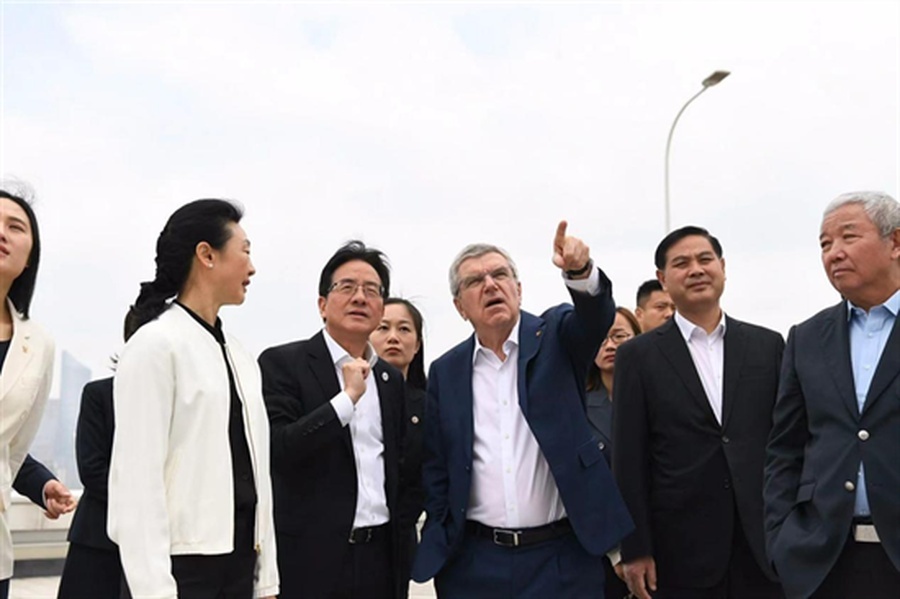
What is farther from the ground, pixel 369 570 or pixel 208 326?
pixel 208 326

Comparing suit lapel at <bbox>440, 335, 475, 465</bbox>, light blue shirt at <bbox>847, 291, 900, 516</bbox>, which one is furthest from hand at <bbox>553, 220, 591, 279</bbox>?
light blue shirt at <bbox>847, 291, 900, 516</bbox>

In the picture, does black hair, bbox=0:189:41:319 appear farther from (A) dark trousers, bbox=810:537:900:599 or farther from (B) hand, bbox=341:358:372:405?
(A) dark trousers, bbox=810:537:900:599

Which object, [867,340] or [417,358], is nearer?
[867,340]

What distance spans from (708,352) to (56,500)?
107 inches

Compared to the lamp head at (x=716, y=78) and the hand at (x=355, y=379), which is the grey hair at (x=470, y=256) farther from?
the lamp head at (x=716, y=78)

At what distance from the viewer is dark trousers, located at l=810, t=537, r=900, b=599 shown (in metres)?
3.26

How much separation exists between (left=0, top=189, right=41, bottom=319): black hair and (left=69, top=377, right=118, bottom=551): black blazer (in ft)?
5.86

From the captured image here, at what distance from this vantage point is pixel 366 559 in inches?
154

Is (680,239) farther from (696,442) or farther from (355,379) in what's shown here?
(355,379)

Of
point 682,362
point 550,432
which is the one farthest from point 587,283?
point 682,362

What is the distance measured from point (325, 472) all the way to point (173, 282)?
3.73 feet

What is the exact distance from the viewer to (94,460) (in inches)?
192

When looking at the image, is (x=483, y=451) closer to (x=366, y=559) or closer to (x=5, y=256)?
(x=366, y=559)

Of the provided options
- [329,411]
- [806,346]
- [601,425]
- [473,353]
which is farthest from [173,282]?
[601,425]
